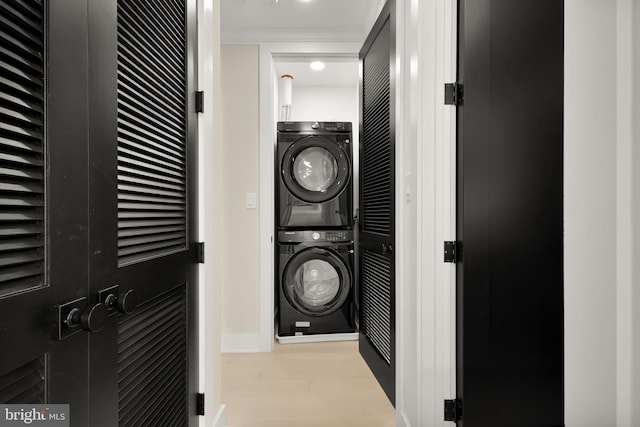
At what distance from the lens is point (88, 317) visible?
80 centimetres

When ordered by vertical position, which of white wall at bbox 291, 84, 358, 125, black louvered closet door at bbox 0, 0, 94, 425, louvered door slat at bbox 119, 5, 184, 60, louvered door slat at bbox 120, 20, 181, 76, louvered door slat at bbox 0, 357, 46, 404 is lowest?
louvered door slat at bbox 0, 357, 46, 404

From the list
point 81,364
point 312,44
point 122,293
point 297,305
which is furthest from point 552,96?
point 297,305

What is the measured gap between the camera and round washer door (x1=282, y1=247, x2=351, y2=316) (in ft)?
11.1

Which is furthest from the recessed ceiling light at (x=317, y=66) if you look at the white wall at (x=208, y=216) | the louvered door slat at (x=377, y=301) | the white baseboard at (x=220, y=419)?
the white baseboard at (x=220, y=419)

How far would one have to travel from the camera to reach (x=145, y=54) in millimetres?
1174

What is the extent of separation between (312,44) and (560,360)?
285 cm

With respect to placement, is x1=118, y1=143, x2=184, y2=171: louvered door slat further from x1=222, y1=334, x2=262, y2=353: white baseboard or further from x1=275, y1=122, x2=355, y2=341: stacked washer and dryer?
x1=222, y1=334, x2=262, y2=353: white baseboard

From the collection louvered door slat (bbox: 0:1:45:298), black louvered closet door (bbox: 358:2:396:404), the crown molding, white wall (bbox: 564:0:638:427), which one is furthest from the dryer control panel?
louvered door slat (bbox: 0:1:45:298)

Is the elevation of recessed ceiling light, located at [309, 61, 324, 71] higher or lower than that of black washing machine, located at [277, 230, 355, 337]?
higher

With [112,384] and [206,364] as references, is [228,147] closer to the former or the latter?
[206,364]

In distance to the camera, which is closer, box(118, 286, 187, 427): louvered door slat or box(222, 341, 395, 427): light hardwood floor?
box(118, 286, 187, 427): louvered door slat

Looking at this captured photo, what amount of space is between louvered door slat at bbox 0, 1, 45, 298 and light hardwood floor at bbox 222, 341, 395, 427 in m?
1.66

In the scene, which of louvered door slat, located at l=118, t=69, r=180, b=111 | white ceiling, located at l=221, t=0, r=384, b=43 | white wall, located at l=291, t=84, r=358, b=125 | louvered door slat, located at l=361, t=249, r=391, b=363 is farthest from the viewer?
white wall, located at l=291, t=84, r=358, b=125

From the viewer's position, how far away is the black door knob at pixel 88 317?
2.56 feet
